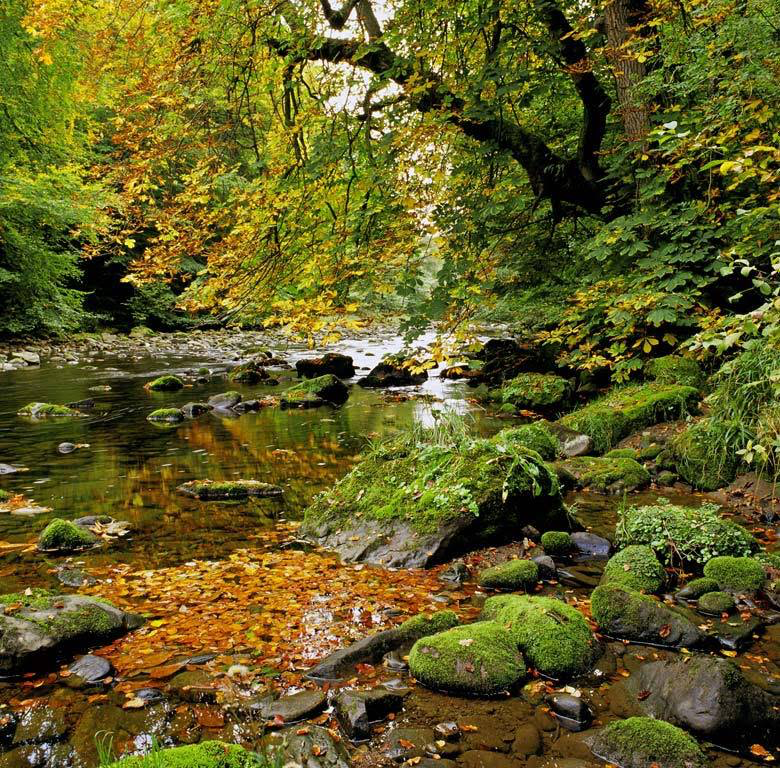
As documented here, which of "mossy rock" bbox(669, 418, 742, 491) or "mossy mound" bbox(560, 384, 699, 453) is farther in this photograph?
"mossy mound" bbox(560, 384, 699, 453)

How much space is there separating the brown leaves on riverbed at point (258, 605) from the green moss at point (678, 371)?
268 inches

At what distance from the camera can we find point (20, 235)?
21188 mm

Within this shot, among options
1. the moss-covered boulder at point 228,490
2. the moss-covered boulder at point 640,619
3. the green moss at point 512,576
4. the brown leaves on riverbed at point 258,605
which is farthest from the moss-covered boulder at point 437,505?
the moss-covered boulder at point 640,619

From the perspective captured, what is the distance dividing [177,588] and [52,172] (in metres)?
20.3

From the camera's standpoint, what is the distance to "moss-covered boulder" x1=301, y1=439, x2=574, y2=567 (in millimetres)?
5184

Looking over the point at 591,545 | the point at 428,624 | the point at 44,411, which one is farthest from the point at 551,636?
the point at 44,411

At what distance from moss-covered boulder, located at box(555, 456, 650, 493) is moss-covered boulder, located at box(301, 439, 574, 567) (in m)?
1.23

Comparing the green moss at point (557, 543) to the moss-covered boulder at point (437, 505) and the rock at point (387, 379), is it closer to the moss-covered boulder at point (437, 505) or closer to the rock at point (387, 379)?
the moss-covered boulder at point (437, 505)

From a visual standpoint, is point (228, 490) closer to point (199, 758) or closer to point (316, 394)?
point (199, 758)

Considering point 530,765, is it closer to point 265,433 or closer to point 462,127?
point 462,127

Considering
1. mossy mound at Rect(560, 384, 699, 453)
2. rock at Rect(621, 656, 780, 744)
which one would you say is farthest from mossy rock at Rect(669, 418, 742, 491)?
rock at Rect(621, 656, 780, 744)

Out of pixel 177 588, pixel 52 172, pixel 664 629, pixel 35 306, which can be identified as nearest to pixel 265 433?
pixel 177 588

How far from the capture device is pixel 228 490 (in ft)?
23.2

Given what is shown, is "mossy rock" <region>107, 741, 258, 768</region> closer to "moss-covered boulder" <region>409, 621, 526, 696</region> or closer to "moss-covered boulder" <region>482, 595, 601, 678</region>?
"moss-covered boulder" <region>409, 621, 526, 696</region>
